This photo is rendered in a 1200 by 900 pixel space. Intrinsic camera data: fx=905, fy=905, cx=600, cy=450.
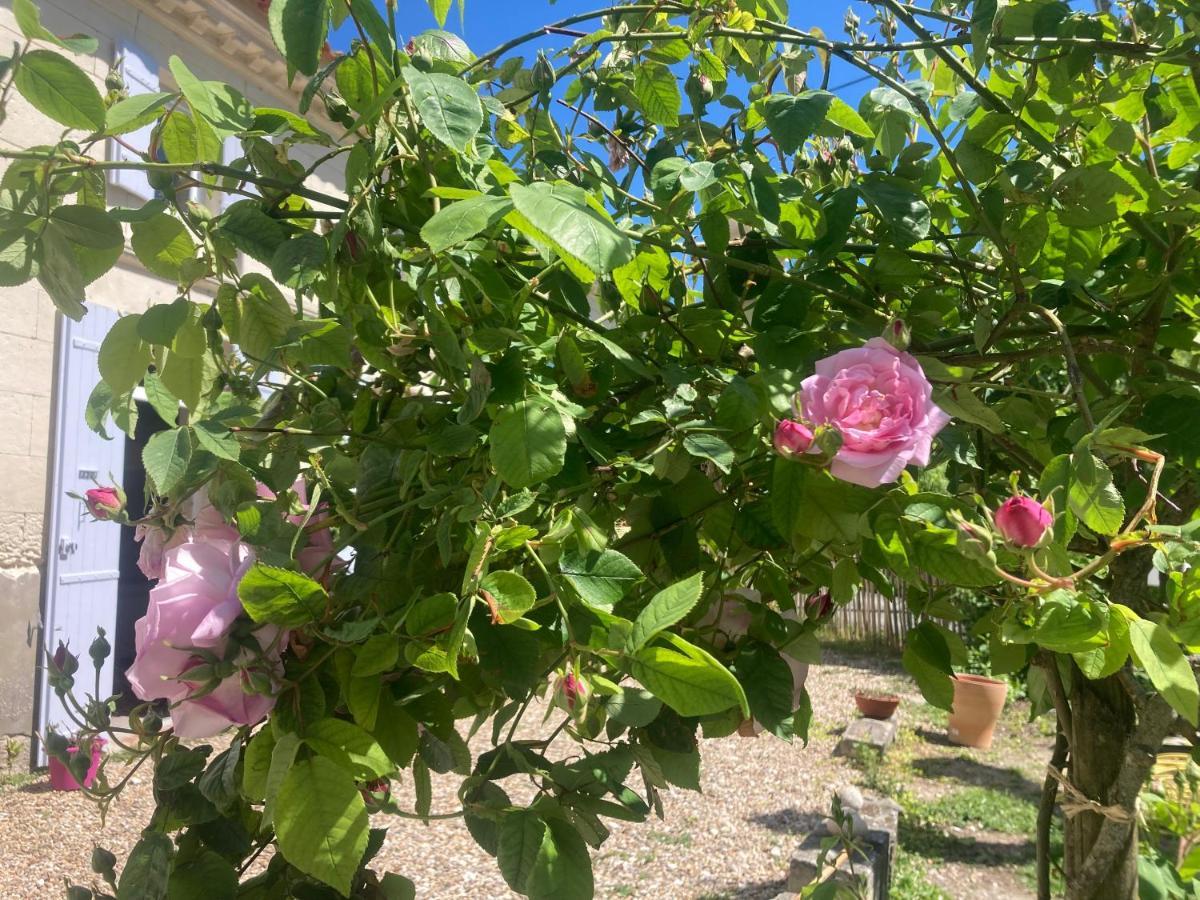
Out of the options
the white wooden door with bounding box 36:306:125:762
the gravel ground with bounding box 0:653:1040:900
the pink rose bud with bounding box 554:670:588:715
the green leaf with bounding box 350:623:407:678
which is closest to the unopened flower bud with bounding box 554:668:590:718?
the pink rose bud with bounding box 554:670:588:715

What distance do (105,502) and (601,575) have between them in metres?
0.55

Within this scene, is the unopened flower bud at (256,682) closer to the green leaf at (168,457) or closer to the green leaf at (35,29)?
the green leaf at (168,457)

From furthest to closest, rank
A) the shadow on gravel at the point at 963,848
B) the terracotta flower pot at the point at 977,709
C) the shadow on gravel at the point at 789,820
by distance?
the terracotta flower pot at the point at 977,709 → the shadow on gravel at the point at 789,820 → the shadow on gravel at the point at 963,848

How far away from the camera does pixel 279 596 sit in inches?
22.2

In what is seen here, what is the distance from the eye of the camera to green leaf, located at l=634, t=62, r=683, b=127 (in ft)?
3.29

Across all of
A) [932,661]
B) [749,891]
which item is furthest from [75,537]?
[932,661]

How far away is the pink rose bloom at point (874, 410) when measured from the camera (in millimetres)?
581

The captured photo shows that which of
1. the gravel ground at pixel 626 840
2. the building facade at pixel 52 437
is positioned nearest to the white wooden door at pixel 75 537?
the building facade at pixel 52 437

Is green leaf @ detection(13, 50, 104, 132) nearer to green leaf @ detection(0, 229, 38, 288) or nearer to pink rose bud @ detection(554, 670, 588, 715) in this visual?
green leaf @ detection(0, 229, 38, 288)

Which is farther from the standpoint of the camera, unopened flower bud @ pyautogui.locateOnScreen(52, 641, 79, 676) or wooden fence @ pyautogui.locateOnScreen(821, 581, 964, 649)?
wooden fence @ pyautogui.locateOnScreen(821, 581, 964, 649)

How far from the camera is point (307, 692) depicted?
0.62 m

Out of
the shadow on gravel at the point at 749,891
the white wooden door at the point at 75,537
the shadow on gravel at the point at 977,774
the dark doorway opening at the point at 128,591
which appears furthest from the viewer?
the dark doorway opening at the point at 128,591

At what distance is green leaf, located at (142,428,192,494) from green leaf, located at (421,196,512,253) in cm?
25

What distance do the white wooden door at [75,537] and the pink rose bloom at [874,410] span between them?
4.99 m
